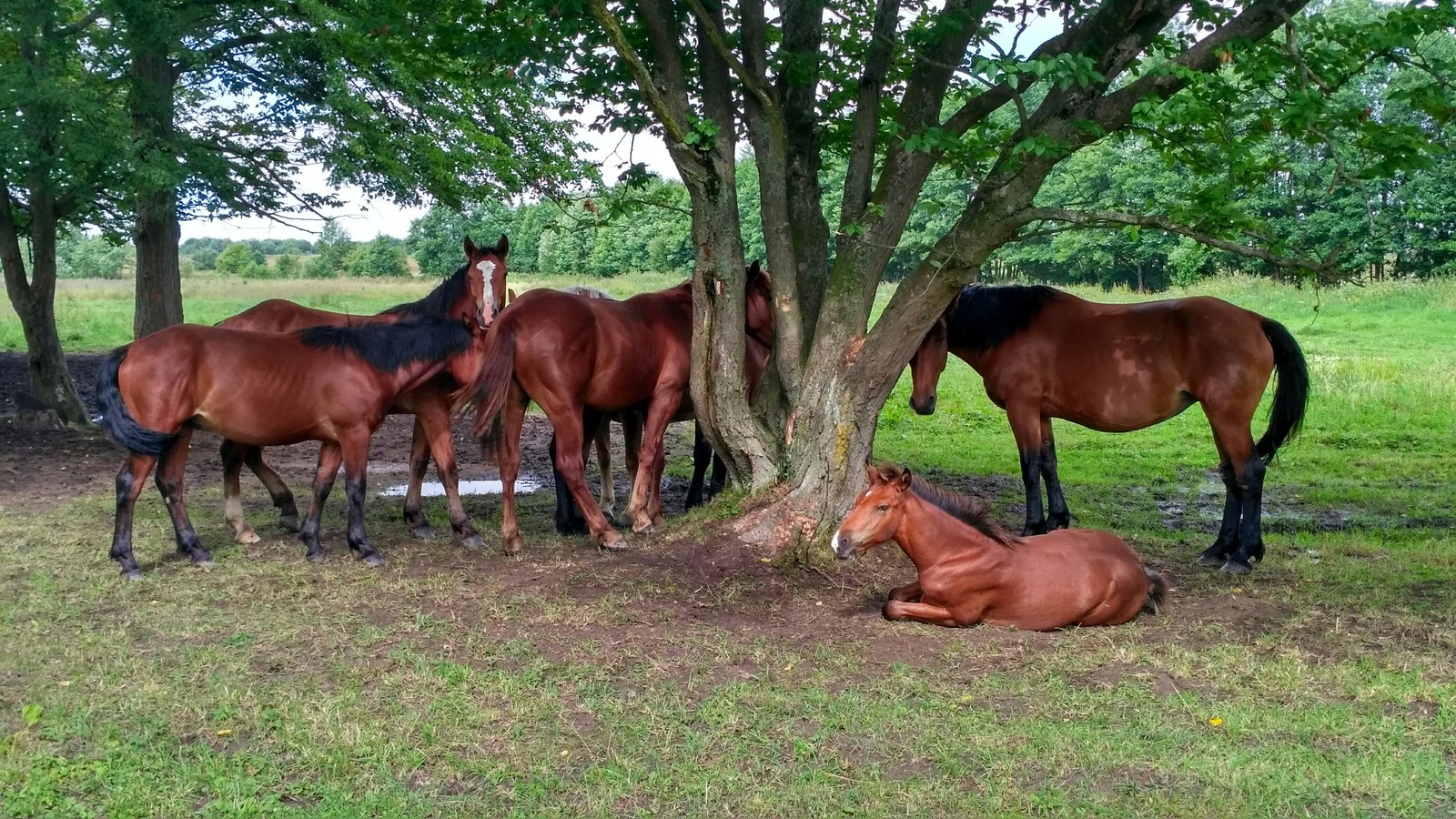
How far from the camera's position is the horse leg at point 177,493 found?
7.38 m

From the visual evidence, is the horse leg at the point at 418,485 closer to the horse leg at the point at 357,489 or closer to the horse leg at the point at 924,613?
the horse leg at the point at 357,489

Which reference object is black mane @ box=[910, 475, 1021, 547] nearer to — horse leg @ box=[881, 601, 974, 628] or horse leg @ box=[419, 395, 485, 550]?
horse leg @ box=[881, 601, 974, 628]

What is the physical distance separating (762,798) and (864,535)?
2063 millimetres

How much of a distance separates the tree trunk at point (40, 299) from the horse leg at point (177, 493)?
6357 millimetres

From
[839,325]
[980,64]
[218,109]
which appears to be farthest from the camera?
[218,109]

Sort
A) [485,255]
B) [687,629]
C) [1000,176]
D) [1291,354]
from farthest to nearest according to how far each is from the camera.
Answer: [485,255] → [1291,354] → [1000,176] → [687,629]

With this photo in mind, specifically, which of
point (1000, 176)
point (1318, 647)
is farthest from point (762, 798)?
point (1000, 176)

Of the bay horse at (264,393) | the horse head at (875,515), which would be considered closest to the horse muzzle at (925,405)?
the horse head at (875,515)

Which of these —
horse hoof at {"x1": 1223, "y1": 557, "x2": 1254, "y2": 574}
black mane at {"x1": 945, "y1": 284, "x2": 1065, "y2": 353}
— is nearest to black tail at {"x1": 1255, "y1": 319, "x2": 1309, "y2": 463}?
horse hoof at {"x1": 1223, "y1": 557, "x2": 1254, "y2": 574}

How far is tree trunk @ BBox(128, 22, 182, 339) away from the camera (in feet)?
33.6

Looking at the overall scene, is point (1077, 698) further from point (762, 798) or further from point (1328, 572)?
point (1328, 572)

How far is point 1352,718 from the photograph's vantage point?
15.4 feet

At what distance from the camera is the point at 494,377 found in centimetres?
758

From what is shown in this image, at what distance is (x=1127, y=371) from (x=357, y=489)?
557 centimetres
